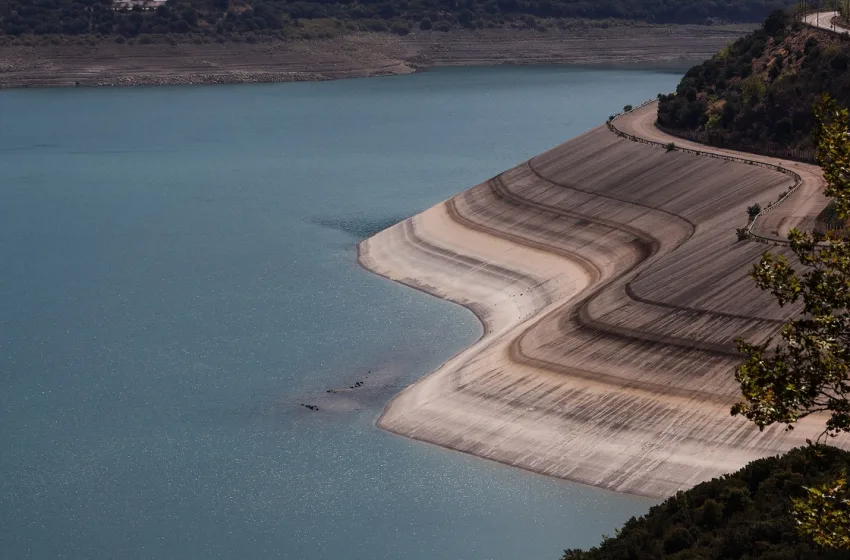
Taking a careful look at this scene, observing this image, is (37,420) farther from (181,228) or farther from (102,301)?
(181,228)

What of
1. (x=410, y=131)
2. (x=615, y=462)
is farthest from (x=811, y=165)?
(x=410, y=131)

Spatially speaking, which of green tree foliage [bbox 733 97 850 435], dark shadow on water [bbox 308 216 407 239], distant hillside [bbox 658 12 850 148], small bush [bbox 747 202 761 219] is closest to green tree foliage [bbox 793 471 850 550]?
green tree foliage [bbox 733 97 850 435]

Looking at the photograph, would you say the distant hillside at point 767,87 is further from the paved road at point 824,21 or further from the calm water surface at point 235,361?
the calm water surface at point 235,361

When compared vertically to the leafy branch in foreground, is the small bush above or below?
below

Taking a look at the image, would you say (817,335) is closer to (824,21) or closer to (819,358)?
(819,358)

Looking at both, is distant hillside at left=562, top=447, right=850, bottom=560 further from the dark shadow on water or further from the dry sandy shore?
the dark shadow on water
